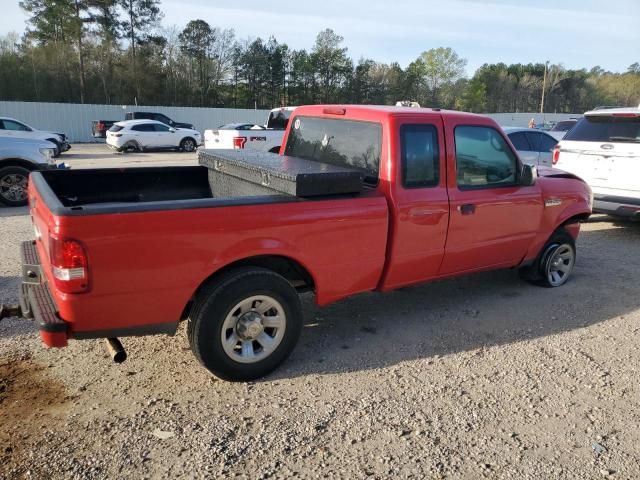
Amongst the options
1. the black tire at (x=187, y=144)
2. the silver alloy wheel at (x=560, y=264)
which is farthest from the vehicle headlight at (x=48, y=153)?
the black tire at (x=187, y=144)

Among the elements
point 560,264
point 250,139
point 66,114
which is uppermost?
point 66,114

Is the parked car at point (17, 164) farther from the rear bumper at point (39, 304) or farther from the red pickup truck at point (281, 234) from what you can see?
the rear bumper at point (39, 304)

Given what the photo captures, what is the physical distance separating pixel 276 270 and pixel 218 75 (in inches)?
2101

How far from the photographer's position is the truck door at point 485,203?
179 inches

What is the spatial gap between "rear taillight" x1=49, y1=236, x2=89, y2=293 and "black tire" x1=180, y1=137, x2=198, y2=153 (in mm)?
23934

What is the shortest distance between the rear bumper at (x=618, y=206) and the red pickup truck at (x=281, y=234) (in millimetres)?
2692

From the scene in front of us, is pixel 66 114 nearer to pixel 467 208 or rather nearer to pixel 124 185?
pixel 124 185

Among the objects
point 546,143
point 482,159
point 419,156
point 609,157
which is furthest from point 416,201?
point 546,143

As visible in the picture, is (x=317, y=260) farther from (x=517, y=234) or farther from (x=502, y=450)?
(x=517, y=234)

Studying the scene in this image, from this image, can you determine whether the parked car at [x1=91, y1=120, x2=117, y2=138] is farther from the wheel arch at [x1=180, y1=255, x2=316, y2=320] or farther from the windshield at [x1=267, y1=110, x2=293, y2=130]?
the wheel arch at [x1=180, y1=255, x2=316, y2=320]

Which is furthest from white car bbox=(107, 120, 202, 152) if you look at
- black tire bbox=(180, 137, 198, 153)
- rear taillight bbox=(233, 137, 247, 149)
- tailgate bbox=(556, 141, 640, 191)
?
tailgate bbox=(556, 141, 640, 191)

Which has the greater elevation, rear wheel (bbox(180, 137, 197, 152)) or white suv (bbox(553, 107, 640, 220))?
white suv (bbox(553, 107, 640, 220))

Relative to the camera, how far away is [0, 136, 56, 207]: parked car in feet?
31.4

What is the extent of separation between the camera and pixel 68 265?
2.92 meters
